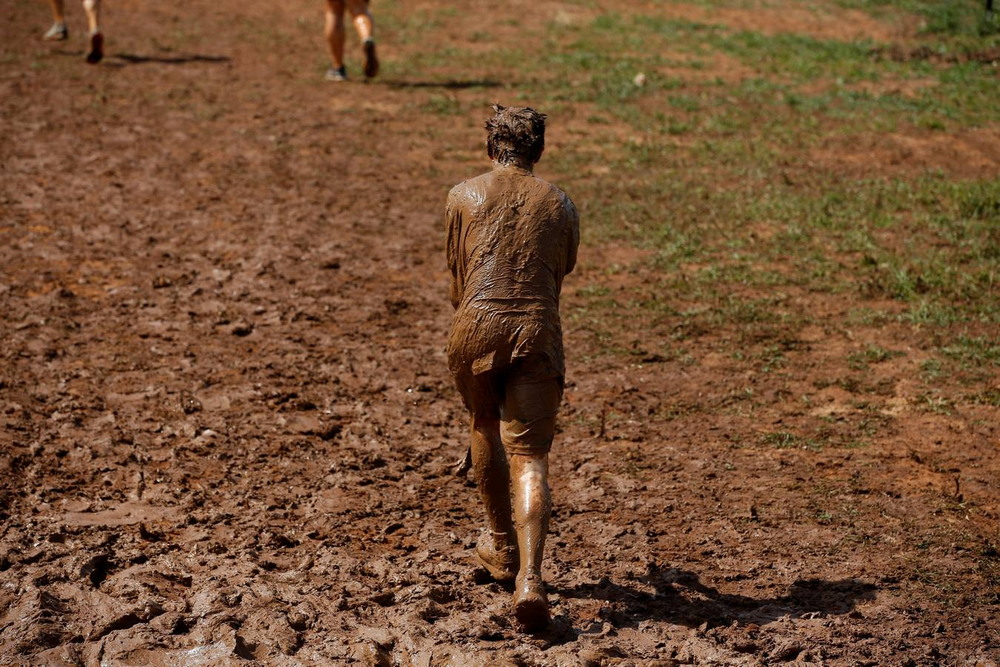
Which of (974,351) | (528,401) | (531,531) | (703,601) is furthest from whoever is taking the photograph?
(974,351)

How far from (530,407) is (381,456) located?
173 cm

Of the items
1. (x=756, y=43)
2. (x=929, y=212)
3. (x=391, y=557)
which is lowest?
(x=391, y=557)

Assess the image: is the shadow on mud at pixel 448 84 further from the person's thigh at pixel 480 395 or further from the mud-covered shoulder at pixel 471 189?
the person's thigh at pixel 480 395

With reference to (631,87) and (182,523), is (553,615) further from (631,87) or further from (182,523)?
(631,87)

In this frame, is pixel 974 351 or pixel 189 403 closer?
pixel 189 403

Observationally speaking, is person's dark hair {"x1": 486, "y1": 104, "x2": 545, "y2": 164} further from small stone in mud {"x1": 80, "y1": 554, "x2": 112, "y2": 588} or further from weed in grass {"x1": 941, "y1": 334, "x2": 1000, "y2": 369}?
weed in grass {"x1": 941, "y1": 334, "x2": 1000, "y2": 369}

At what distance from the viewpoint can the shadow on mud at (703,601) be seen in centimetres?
448

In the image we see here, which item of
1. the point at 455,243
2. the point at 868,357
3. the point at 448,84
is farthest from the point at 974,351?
the point at 448,84

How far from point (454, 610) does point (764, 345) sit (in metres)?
3.41

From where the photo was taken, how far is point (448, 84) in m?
13.0

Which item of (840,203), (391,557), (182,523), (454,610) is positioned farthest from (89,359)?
(840,203)

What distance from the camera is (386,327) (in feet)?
24.4

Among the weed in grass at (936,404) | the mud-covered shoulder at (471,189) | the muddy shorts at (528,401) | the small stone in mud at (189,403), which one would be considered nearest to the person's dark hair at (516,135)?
the mud-covered shoulder at (471,189)

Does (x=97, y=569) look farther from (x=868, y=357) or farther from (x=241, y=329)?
(x=868, y=357)
